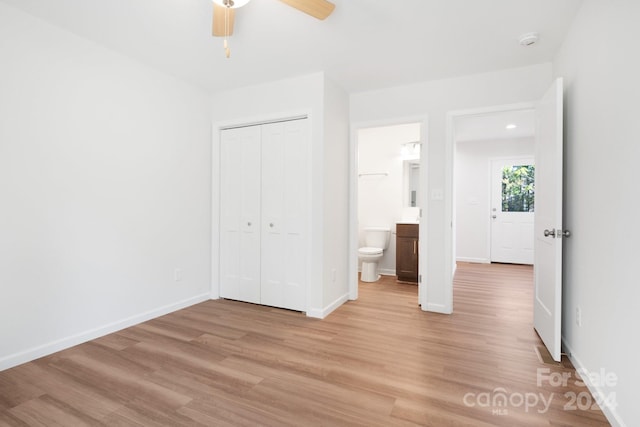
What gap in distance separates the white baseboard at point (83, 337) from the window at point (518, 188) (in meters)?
6.01

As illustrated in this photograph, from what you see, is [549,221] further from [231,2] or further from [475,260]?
[475,260]

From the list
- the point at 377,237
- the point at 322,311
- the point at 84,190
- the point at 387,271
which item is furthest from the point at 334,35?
the point at 387,271

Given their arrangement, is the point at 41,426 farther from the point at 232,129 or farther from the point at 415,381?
the point at 232,129

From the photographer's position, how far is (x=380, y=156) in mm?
5312

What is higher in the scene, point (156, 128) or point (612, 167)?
point (156, 128)

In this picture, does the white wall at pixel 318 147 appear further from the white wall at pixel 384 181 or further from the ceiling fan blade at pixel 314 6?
the white wall at pixel 384 181

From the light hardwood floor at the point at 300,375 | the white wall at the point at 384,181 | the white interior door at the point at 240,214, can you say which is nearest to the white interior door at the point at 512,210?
the white wall at the point at 384,181

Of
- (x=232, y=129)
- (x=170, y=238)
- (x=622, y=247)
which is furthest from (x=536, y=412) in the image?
(x=232, y=129)

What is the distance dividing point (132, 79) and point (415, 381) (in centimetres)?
Answer: 336

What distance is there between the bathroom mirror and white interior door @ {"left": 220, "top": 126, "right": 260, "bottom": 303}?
2590mm

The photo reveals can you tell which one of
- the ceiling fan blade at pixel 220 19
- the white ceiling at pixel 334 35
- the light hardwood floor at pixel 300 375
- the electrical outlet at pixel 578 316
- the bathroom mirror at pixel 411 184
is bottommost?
the light hardwood floor at pixel 300 375

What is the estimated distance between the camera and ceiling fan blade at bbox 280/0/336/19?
182 cm

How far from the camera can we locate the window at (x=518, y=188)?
6.32 m

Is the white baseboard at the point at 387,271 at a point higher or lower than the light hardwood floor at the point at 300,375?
higher
